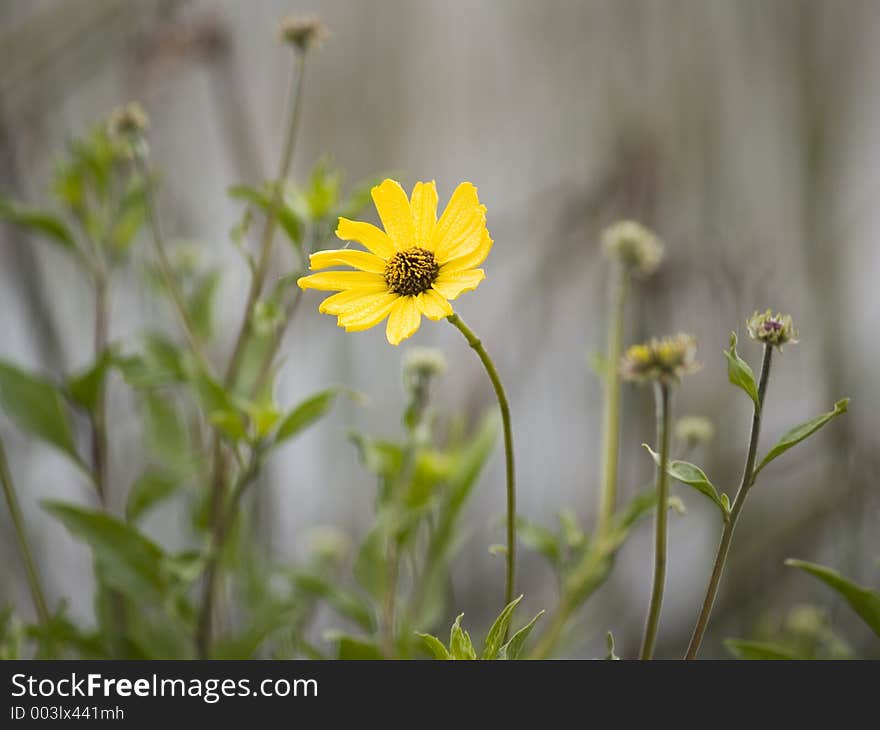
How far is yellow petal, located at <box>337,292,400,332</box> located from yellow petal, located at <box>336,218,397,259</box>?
0.05 feet

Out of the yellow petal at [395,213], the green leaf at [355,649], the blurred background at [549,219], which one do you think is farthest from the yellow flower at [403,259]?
the blurred background at [549,219]

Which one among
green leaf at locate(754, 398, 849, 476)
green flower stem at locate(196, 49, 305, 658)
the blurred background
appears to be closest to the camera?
green leaf at locate(754, 398, 849, 476)

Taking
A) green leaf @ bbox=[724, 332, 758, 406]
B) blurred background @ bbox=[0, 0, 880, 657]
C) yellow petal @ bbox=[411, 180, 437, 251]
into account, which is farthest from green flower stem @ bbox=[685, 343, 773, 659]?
blurred background @ bbox=[0, 0, 880, 657]

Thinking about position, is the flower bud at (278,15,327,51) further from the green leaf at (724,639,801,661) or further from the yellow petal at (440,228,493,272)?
the green leaf at (724,639,801,661)

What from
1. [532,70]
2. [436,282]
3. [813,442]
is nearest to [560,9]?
[532,70]

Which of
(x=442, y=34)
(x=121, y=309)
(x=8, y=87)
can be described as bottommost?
(x=121, y=309)

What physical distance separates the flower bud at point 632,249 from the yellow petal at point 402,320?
14cm

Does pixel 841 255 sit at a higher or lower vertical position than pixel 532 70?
lower

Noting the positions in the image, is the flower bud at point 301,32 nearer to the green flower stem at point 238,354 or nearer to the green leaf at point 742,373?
the green flower stem at point 238,354

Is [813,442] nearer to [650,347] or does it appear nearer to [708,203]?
[708,203]

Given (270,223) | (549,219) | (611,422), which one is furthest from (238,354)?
(549,219)

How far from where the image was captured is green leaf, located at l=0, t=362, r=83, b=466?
1.21 ft
